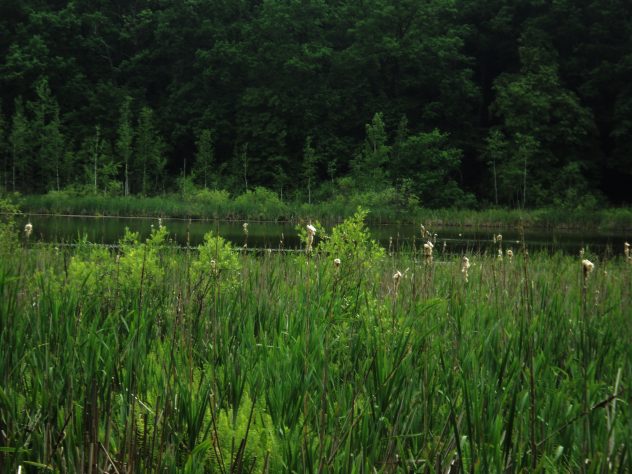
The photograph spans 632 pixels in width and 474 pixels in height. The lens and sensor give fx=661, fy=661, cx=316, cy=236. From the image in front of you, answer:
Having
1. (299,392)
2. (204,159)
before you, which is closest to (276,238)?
(299,392)

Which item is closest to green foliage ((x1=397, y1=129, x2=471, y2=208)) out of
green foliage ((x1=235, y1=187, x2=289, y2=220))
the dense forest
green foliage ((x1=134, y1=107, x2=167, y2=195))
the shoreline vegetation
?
the dense forest

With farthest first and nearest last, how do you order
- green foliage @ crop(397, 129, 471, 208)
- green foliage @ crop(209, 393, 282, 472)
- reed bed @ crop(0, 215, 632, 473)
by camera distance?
green foliage @ crop(397, 129, 471, 208) < green foliage @ crop(209, 393, 282, 472) < reed bed @ crop(0, 215, 632, 473)

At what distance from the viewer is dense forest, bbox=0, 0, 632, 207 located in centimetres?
3578

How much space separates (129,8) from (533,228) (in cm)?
3761

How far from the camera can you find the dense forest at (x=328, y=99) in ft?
117

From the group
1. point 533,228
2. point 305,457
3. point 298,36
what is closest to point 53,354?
point 305,457

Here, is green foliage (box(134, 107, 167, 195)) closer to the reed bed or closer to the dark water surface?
the dark water surface

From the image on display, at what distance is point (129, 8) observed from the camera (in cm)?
5094

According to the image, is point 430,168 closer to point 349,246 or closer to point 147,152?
point 147,152

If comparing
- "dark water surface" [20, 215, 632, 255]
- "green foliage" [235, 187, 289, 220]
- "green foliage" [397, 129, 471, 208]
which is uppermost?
"green foliage" [397, 129, 471, 208]

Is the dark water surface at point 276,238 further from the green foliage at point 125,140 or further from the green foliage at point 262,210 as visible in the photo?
the green foliage at point 125,140

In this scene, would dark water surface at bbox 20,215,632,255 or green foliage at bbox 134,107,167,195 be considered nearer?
dark water surface at bbox 20,215,632,255

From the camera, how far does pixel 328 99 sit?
4103 cm

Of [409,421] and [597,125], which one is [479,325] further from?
[597,125]
